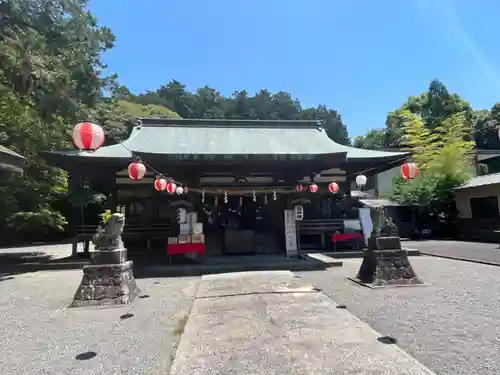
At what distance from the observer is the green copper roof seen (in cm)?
1179

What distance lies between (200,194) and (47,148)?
6760 millimetres

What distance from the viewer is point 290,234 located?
34.9ft

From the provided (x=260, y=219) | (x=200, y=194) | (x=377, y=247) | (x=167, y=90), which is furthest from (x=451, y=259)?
(x=167, y=90)

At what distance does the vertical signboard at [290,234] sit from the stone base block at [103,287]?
18.7ft

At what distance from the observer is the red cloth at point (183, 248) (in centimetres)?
975

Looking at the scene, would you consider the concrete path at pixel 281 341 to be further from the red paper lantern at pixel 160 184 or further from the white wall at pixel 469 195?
the white wall at pixel 469 195

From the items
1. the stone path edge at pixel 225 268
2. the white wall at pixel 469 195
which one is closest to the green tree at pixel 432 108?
the white wall at pixel 469 195

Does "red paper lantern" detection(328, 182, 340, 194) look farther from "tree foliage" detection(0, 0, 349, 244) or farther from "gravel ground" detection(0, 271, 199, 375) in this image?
"tree foliage" detection(0, 0, 349, 244)

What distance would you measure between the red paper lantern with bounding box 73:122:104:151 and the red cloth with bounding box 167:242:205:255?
4.91 m

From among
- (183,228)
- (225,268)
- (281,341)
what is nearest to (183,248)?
(183,228)

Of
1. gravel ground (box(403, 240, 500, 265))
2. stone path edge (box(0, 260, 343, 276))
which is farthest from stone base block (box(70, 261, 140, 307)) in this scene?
gravel ground (box(403, 240, 500, 265))

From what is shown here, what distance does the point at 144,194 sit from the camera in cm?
1225

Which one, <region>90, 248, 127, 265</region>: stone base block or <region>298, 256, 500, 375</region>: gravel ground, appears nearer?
<region>298, 256, 500, 375</region>: gravel ground

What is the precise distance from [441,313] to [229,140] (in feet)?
33.3
